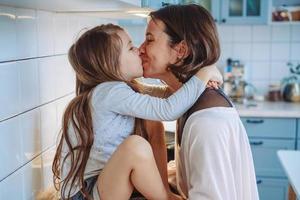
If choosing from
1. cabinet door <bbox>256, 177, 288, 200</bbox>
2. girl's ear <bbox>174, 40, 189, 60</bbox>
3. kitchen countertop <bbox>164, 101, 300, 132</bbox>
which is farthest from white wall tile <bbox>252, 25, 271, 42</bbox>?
girl's ear <bbox>174, 40, 189, 60</bbox>

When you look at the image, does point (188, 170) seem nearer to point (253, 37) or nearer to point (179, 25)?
point (179, 25)

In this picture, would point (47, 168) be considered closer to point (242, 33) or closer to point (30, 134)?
point (30, 134)

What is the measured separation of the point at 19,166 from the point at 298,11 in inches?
102

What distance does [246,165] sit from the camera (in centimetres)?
116

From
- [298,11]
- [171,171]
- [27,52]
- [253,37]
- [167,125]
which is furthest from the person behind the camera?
[253,37]

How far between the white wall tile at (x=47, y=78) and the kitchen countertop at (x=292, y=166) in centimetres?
86

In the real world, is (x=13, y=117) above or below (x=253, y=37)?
below

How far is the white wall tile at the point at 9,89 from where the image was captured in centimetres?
106

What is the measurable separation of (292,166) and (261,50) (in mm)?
1887

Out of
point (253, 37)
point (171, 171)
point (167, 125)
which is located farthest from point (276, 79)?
point (171, 171)

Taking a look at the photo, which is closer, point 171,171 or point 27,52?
point 27,52

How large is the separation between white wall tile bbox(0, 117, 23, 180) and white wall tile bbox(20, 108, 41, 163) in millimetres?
28

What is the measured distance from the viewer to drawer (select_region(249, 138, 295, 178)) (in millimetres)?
3008

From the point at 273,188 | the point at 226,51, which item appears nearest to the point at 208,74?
the point at 273,188
